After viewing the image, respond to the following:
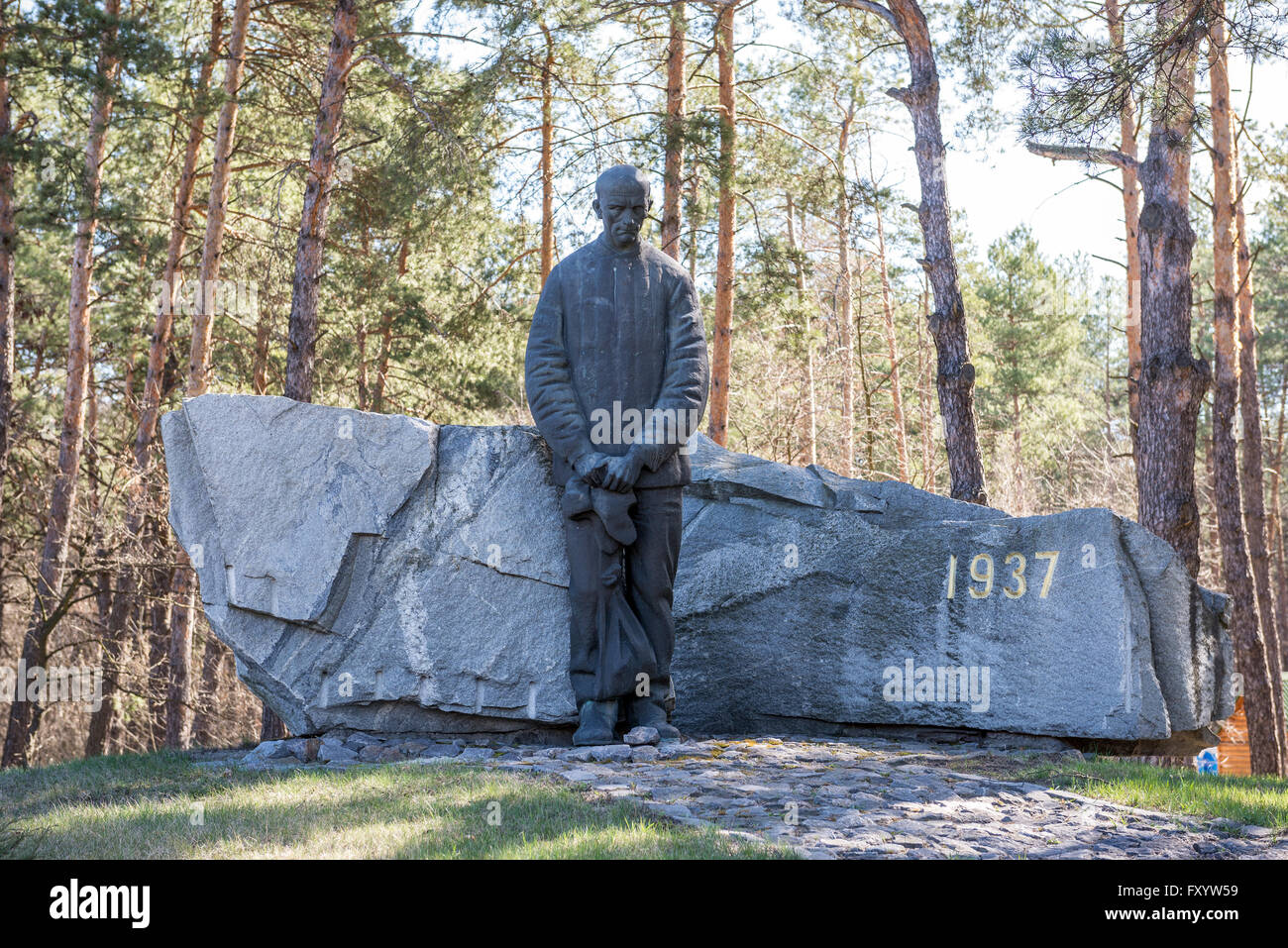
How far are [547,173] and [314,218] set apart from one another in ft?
12.4

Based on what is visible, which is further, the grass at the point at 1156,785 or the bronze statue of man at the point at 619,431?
the bronze statue of man at the point at 619,431

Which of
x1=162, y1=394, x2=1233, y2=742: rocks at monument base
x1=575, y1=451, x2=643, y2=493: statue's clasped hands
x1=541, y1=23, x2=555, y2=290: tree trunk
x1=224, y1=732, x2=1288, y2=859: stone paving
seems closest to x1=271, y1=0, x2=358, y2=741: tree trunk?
x1=541, y1=23, x2=555, y2=290: tree trunk

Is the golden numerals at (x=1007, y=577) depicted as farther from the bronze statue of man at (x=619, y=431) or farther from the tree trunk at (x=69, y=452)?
the tree trunk at (x=69, y=452)

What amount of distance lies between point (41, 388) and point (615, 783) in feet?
50.0

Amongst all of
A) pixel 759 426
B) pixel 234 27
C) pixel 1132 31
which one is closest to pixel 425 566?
pixel 1132 31

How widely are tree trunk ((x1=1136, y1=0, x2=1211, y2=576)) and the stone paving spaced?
4.09 metres

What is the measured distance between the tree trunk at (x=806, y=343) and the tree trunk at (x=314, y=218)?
5170 mm

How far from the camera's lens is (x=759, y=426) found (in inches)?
835

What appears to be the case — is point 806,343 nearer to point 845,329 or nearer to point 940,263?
point 940,263

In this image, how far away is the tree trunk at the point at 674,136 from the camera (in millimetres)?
11570

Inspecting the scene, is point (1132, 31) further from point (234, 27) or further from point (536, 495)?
point (234, 27)
